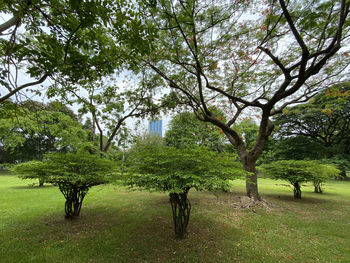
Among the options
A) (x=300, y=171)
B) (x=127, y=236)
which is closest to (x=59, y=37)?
(x=127, y=236)

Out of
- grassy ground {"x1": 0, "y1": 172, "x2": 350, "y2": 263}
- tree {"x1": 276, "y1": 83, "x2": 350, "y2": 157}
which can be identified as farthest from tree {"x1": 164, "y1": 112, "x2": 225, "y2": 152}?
tree {"x1": 276, "y1": 83, "x2": 350, "y2": 157}

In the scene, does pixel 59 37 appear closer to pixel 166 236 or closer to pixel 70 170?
pixel 70 170

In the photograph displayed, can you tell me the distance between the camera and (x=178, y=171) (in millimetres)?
3387

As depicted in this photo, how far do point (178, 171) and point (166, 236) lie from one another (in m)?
1.93

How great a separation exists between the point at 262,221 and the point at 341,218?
10.7 ft

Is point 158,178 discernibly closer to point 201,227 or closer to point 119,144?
point 201,227

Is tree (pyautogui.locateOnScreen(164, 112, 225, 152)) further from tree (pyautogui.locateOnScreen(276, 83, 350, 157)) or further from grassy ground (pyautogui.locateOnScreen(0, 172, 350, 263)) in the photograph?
tree (pyautogui.locateOnScreen(276, 83, 350, 157))

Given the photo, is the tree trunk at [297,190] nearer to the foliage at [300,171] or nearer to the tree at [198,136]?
the foliage at [300,171]

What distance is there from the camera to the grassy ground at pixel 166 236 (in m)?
3.17

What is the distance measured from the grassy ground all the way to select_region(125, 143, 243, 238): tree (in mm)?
483

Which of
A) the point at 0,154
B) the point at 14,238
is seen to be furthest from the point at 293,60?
the point at 0,154

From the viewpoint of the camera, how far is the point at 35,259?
2980 mm

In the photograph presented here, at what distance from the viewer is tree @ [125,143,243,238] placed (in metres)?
3.30

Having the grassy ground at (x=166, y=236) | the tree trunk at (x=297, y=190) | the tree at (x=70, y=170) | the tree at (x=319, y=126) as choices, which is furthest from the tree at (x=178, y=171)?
the tree at (x=319, y=126)
